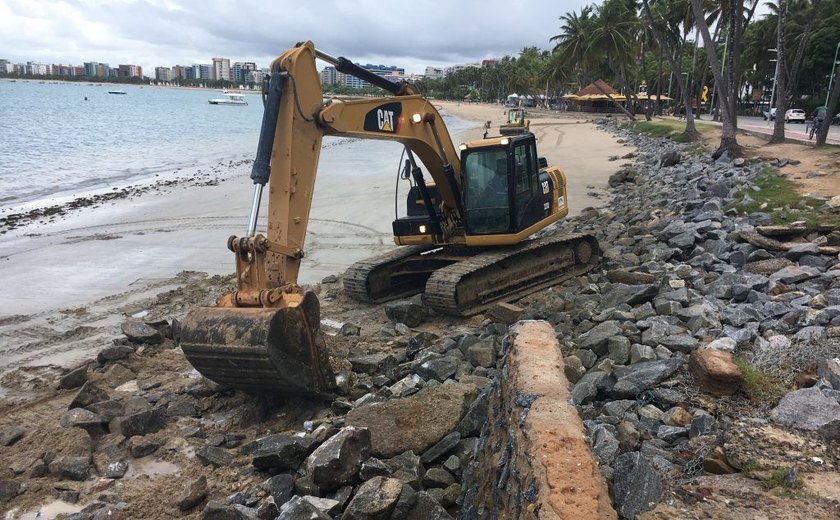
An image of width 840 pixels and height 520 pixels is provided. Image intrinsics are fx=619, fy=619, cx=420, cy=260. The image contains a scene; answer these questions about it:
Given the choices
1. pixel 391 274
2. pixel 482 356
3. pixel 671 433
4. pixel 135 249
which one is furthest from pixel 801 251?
pixel 135 249

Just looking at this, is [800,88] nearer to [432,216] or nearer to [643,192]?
[643,192]

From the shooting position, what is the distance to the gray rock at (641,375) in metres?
4.81

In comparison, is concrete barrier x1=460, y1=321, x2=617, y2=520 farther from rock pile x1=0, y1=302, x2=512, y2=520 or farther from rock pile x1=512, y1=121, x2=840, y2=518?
rock pile x1=512, y1=121, x2=840, y2=518

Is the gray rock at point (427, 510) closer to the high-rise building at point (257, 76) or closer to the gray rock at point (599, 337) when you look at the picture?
the gray rock at point (599, 337)

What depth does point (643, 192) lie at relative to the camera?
1753 cm

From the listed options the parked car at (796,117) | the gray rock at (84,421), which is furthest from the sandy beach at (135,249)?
the parked car at (796,117)

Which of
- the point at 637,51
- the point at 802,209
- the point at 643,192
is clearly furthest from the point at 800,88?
the point at 802,209

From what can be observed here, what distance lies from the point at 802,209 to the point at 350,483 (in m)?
9.55

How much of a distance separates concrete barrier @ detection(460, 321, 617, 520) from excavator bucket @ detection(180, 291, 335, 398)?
1.93 meters

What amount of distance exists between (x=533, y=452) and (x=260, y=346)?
292 cm

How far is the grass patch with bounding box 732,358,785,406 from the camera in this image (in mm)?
4344

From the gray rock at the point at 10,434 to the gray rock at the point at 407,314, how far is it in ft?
14.6

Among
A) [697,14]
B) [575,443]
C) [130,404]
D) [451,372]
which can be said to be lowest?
[130,404]

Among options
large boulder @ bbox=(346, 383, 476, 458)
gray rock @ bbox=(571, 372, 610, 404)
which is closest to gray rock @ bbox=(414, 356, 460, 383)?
large boulder @ bbox=(346, 383, 476, 458)
